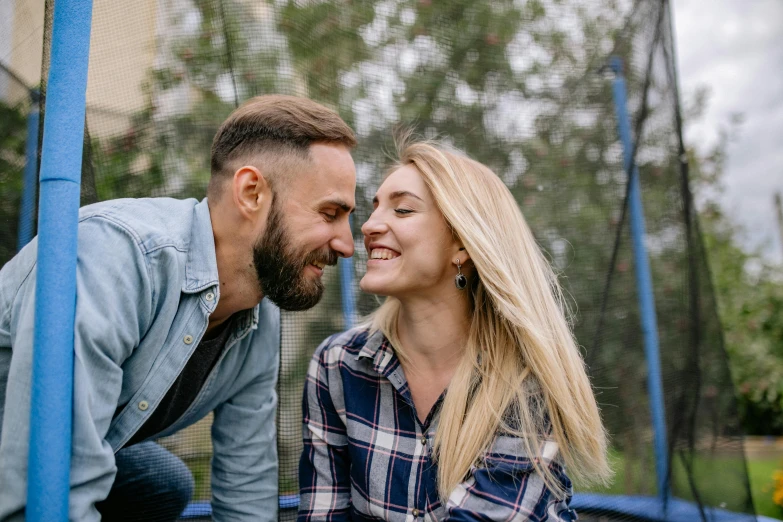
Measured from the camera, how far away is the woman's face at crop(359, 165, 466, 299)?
139 cm

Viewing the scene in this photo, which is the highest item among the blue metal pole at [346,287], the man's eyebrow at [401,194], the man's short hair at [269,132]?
the man's short hair at [269,132]

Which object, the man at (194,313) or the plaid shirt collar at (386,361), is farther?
the plaid shirt collar at (386,361)

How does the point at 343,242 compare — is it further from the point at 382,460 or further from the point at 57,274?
the point at 57,274

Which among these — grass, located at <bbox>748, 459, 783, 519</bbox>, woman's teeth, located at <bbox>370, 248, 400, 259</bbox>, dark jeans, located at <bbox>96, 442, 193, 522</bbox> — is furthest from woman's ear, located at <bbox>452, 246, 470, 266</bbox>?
grass, located at <bbox>748, 459, 783, 519</bbox>

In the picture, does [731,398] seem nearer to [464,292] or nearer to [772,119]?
[464,292]

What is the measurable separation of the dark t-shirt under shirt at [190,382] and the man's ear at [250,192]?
1.03ft

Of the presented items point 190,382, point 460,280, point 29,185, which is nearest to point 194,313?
point 190,382

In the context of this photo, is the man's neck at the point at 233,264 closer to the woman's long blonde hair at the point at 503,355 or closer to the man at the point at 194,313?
the man at the point at 194,313

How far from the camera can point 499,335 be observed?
1434 millimetres

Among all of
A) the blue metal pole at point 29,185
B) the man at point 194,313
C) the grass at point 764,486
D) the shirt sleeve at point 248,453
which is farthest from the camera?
the grass at point 764,486

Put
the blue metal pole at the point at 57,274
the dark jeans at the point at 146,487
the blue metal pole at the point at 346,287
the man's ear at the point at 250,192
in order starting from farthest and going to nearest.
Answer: the blue metal pole at the point at 346,287 → the dark jeans at the point at 146,487 → the man's ear at the point at 250,192 → the blue metal pole at the point at 57,274

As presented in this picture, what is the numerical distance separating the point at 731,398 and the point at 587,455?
1241mm

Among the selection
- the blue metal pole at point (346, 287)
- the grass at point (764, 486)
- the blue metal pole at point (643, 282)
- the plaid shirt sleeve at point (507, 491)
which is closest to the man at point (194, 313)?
the blue metal pole at point (346, 287)

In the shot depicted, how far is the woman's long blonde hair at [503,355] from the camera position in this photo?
1271 mm
